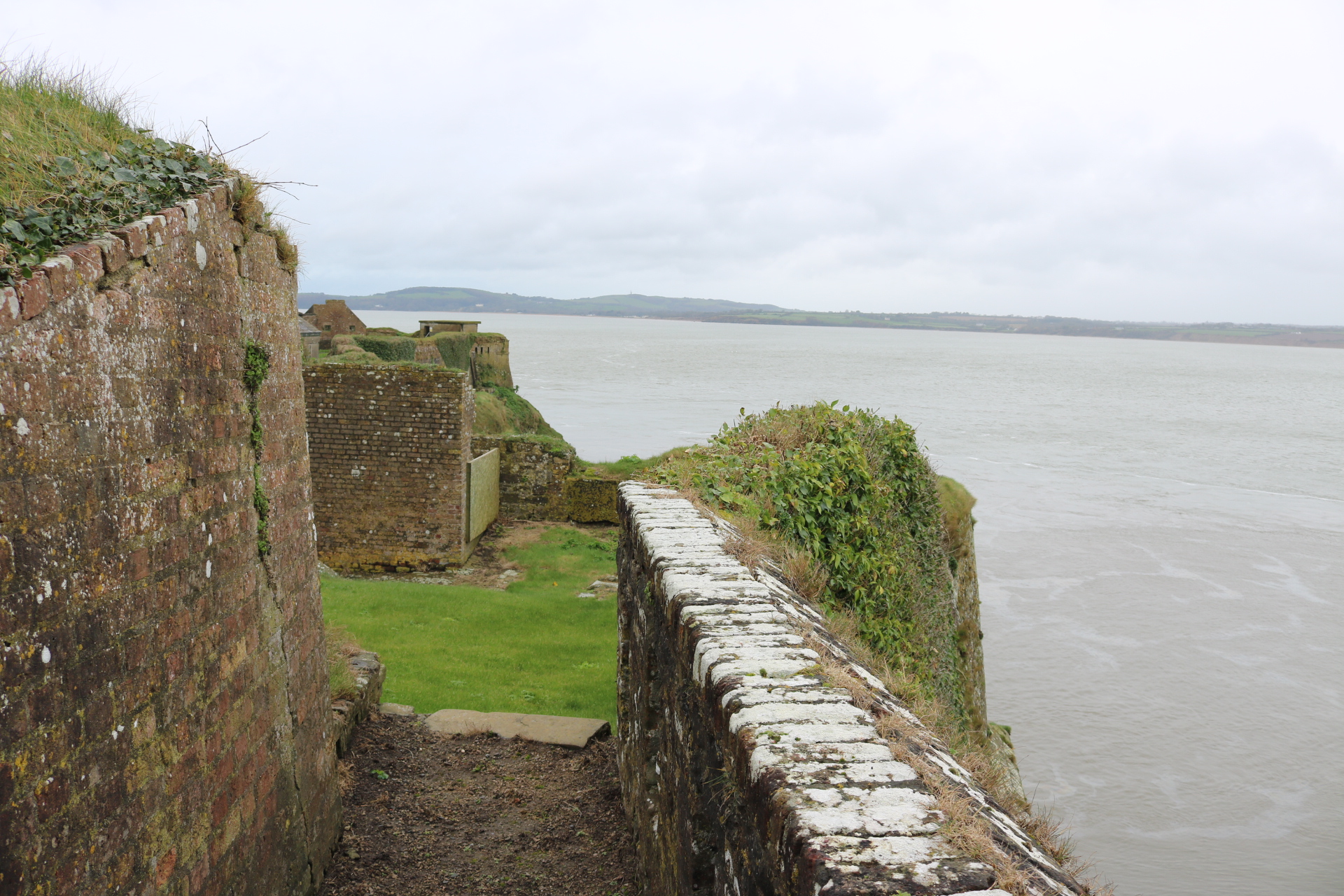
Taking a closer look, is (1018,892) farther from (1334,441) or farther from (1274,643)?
(1334,441)

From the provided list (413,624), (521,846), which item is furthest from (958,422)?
(521,846)

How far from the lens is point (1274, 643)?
22.2 metres

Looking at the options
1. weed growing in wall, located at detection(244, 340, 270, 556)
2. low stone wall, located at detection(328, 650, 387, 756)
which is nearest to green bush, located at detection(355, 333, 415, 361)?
low stone wall, located at detection(328, 650, 387, 756)

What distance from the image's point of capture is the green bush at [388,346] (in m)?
33.8

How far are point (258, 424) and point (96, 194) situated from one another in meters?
1.55

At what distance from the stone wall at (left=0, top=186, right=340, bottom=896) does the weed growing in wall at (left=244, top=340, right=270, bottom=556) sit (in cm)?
4

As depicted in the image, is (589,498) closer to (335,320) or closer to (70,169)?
(70,169)

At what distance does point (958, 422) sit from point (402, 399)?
192ft

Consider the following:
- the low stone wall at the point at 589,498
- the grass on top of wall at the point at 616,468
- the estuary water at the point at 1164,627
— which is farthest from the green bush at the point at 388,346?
the low stone wall at the point at 589,498

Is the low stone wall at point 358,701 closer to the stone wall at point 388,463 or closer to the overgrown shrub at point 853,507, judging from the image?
the overgrown shrub at point 853,507

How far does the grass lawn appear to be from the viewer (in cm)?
942

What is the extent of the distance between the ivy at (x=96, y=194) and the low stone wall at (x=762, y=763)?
269 centimetres

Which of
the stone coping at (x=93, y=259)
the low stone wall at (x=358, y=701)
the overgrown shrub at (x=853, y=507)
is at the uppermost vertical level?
the stone coping at (x=93, y=259)

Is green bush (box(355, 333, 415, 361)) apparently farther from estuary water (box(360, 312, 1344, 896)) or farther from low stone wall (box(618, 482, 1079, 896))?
low stone wall (box(618, 482, 1079, 896))
